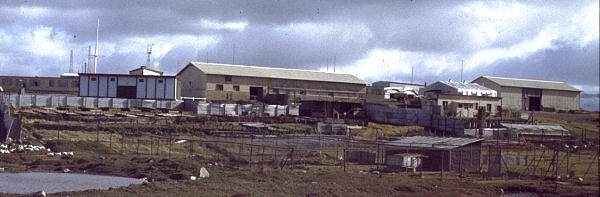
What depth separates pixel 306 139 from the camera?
5547 cm

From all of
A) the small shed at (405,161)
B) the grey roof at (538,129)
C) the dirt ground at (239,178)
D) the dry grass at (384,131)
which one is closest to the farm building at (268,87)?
the dry grass at (384,131)

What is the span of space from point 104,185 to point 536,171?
2437cm

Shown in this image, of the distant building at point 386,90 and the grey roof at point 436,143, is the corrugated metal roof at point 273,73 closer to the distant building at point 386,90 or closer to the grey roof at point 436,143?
the distant building at point 386,90

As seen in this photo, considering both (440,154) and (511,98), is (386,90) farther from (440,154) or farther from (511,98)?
(440,154)

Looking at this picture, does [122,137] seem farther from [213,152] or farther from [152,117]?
[152,117]

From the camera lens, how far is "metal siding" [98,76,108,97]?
77562 mm

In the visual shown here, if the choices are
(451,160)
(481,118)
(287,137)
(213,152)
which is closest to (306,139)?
(287,137)

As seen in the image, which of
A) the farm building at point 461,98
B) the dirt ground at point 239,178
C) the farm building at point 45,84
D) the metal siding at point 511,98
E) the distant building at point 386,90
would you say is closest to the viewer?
the dirt ground at point 239,178

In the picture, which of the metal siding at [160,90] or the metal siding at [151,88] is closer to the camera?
the metal siding at [160,90]

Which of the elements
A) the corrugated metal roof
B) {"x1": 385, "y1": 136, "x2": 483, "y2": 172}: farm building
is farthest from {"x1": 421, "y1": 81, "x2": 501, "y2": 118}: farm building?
{"x1": 385, "y1": 136, "x2": 483, "y2": 172}: farm building

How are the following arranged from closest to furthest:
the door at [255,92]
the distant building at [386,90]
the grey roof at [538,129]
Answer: the grey roof at [538,129], the door at [255,92], the distant building at [386,90]

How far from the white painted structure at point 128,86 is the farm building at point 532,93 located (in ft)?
147

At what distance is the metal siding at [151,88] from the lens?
7725cm

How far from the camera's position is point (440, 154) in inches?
1692
